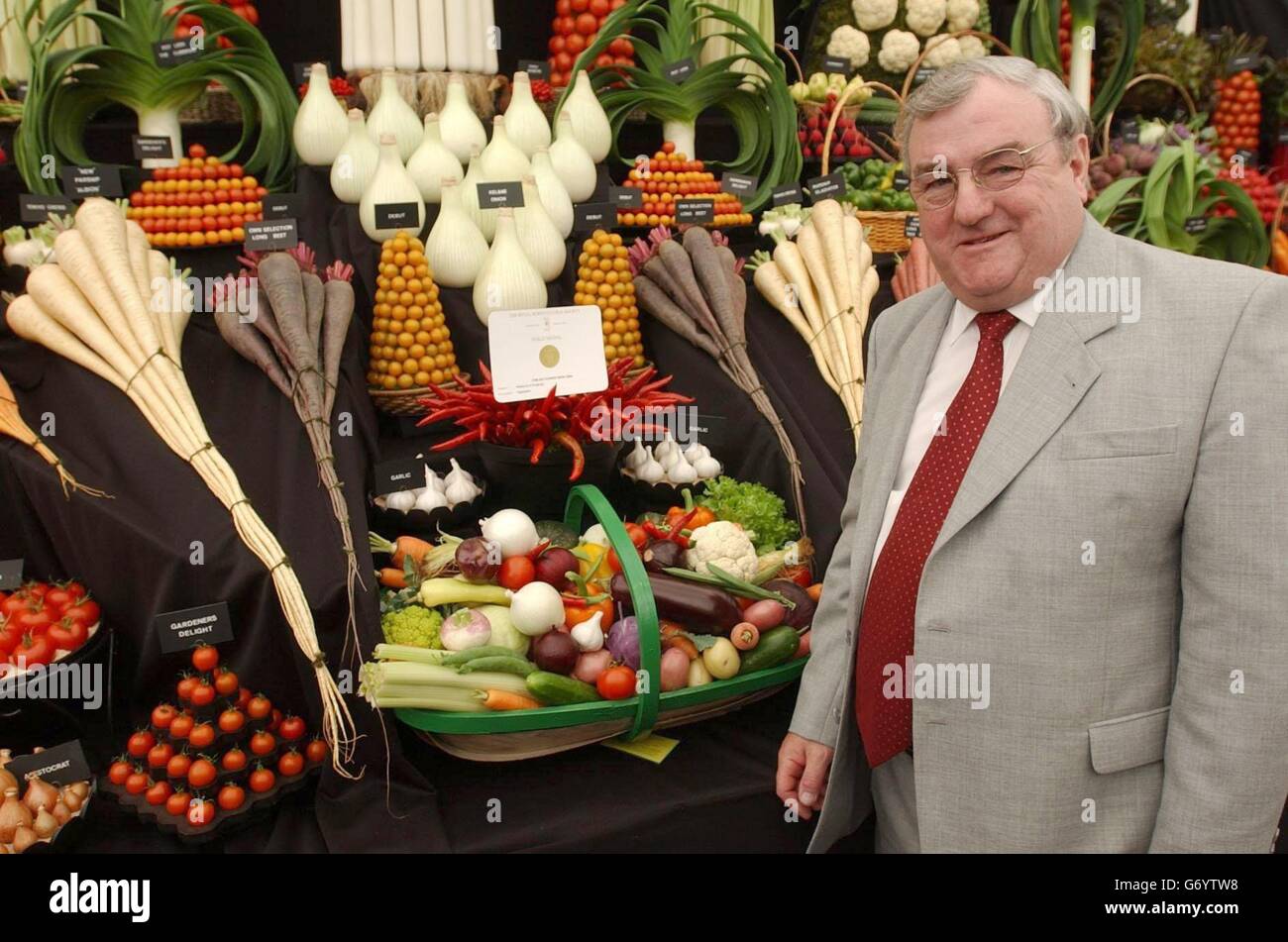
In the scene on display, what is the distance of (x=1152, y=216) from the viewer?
3689 mm

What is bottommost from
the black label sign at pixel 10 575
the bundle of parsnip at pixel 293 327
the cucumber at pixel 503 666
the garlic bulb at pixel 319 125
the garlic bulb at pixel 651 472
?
→ the cucumber at pixel 503 666

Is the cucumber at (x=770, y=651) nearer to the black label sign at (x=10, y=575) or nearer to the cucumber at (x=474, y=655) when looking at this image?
the cucumber at (x=474, y=655)

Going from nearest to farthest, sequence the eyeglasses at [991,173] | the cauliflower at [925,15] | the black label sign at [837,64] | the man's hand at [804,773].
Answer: the eyeglasses at [991,173]
the man's hand at [804,773]
the black label sign at [837,64]
the cauliflower at [925,15]

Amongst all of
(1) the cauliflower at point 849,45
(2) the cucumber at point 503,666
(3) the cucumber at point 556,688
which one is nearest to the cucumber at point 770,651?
(3) the cucumber at point 556,688

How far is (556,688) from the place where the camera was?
76.3 inches

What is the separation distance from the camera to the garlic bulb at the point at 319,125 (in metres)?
3.22

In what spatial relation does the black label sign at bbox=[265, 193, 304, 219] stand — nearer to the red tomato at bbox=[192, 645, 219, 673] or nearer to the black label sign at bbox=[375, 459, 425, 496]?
the black label sign at bbox=[375, 459, 425, 496]

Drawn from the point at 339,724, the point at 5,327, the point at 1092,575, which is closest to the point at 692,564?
the point at 339,724

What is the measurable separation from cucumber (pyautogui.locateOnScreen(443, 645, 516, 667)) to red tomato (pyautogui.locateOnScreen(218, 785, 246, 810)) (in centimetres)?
47

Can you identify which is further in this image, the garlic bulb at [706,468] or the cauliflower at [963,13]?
the cauliflower at [963,13]

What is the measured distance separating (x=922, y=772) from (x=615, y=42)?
3108 mm

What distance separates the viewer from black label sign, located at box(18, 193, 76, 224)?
2859mm

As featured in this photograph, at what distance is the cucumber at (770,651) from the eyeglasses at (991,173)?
0.98 m

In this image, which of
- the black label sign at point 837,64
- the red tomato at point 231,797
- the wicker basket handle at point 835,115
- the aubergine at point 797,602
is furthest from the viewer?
the black label sign at point 837,64
